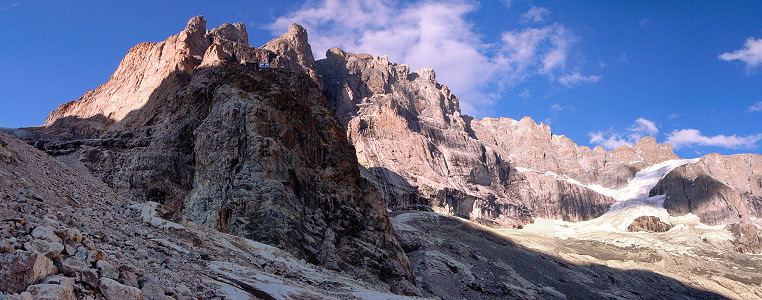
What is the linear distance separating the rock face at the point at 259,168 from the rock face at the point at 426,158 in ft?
240

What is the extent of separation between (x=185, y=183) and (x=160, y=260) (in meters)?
32.8

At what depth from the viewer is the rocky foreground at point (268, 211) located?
1138cm

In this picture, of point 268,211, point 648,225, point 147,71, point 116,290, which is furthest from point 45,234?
point 648,225

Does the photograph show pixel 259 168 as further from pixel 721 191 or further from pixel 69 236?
pixel 721 191

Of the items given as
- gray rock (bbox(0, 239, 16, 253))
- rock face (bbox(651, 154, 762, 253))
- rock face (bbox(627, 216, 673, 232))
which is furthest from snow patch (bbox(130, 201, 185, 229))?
rock face (bbox(627, 216, 673, 232))

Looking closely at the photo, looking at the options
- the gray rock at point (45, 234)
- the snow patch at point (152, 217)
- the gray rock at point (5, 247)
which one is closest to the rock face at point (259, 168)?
the snow patch at point (152, 217)

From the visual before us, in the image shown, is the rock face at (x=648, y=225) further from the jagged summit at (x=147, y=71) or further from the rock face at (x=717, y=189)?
the jagged summit at (x=147, y=71)

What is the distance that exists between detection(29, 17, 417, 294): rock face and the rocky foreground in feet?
0.53

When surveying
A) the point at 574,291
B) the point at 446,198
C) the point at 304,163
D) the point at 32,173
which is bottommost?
the point at 574,291

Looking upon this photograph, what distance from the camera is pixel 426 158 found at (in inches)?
5984

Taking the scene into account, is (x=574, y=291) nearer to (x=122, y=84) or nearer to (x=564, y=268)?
(x=564, y=268)

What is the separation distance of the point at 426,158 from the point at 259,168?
4607 inches

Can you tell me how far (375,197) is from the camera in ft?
153

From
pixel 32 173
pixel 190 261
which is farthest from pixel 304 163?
pixel 190 261
